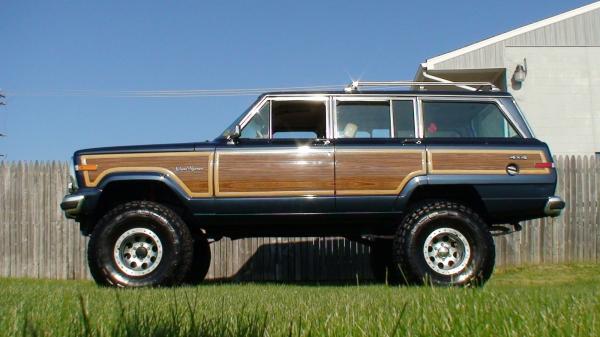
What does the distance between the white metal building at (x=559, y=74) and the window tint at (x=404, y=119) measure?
431 inches

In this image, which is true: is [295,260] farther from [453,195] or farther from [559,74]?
[559,74]

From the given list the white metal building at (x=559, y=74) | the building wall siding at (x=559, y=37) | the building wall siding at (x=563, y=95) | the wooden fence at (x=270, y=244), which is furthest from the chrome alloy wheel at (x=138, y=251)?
the building wall siding at (x=559, y=37)

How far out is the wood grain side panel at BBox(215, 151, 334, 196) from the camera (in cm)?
654

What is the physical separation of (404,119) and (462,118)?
0.72 m

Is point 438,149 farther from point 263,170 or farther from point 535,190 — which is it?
point 263,170

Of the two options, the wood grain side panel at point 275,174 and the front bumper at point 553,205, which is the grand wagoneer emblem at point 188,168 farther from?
the front bumper at point 553,205

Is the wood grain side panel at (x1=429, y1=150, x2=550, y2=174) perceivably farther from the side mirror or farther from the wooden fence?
the wooden fence

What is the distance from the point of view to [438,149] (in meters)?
6.68

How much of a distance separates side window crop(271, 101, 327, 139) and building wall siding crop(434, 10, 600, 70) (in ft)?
Result: 37.7

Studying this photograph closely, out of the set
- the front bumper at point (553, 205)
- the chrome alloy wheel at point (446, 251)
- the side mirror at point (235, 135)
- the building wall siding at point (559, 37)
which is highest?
the building wall siding at point (559, 37)

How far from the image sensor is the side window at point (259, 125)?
695 centimetres

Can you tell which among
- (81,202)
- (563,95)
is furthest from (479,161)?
(563,95)

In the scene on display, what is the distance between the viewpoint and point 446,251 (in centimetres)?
655

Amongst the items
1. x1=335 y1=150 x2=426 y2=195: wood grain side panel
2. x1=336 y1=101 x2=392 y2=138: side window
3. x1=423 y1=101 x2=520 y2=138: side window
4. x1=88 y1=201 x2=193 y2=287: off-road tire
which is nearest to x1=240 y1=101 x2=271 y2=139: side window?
x1=336 y1=101 x2=392 y2=138: side window
